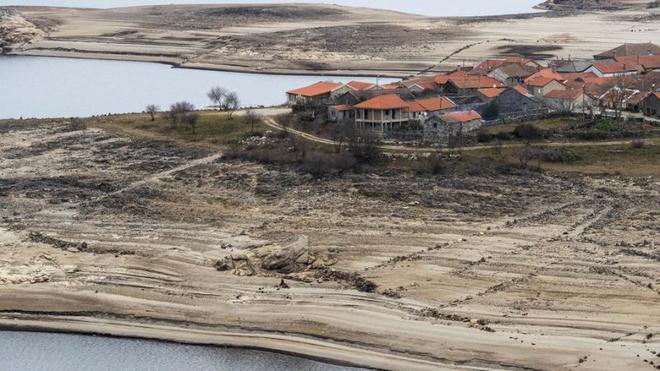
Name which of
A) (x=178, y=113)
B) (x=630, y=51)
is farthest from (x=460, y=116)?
(x=630, y=51)

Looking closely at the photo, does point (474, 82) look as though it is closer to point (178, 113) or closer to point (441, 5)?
point (178, 113)

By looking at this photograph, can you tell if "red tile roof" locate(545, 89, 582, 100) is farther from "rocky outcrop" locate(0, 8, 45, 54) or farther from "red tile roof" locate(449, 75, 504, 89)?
"rocky outcrop" locate(0, 8, 45, 54)

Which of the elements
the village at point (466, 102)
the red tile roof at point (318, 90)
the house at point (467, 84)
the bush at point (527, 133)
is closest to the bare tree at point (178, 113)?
the village at point (466, 102)

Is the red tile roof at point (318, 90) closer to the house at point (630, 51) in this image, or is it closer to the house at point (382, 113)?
the house at point (382, 113)

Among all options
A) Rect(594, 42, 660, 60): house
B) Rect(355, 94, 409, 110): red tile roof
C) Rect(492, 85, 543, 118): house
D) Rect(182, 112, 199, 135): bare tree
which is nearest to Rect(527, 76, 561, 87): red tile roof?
Rect(492, 85, 543, 118): house

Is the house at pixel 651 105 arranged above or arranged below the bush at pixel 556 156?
above

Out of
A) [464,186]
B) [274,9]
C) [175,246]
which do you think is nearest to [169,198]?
[175,246]

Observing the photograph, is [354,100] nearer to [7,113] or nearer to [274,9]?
[7,113]

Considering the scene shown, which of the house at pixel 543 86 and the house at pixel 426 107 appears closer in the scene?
the house at pixel 426 107
